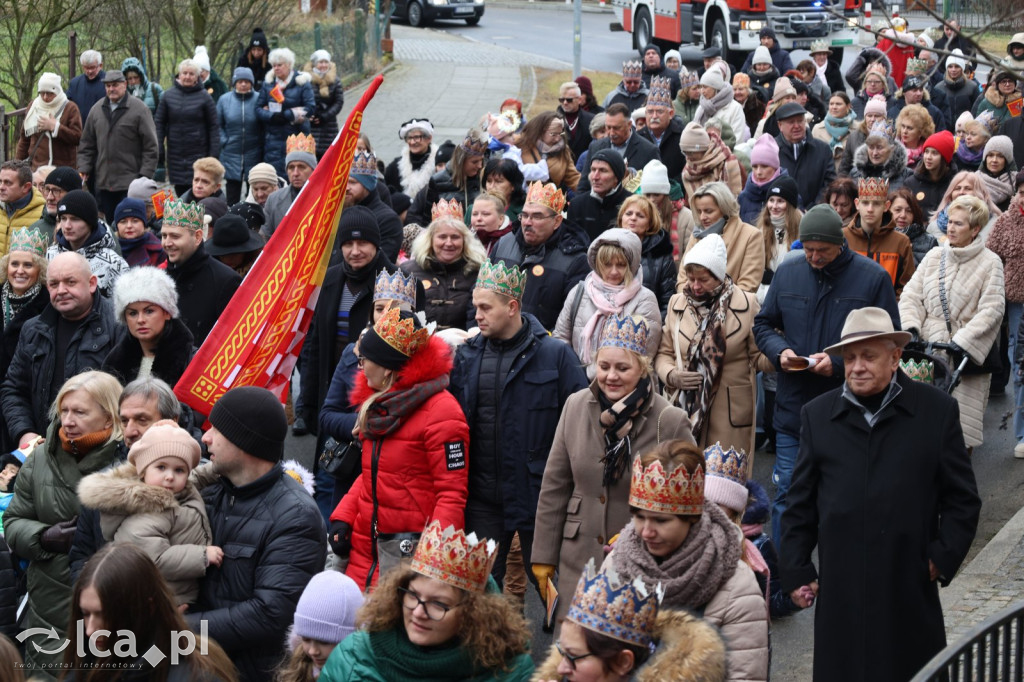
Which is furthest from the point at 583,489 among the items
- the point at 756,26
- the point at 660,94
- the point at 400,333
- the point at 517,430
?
the point at 756,26

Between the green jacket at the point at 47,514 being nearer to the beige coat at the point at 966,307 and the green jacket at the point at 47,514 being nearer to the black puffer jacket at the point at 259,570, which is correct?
the black puffer jacket at the point at 259,570

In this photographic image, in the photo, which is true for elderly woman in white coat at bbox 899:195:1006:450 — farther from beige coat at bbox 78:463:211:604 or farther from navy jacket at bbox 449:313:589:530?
beige coat at bbox 78:463:211:604

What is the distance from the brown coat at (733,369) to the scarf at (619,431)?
71.1 inches

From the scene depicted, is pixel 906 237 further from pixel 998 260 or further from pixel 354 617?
pixel 354 617

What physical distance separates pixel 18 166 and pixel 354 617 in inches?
310

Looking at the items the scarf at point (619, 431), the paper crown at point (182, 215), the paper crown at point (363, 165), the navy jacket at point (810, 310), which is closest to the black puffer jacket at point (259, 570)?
the scarf at point (619, 431)

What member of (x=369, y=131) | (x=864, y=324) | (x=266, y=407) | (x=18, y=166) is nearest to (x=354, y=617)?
(x=266, y=407)

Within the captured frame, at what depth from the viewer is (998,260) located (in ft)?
31.3

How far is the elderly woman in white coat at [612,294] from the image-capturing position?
27.0 ft

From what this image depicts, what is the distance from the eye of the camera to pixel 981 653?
16.3 feet

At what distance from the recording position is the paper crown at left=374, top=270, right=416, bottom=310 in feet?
25.3

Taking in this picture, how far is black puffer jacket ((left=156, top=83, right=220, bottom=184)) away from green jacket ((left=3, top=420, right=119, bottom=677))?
1052 centimetres

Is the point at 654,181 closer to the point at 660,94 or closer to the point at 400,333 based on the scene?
the point at 660,94

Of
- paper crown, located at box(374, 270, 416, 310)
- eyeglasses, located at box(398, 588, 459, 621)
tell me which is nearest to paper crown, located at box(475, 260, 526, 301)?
paper crown, located at box(374, 270, 416, 310)
